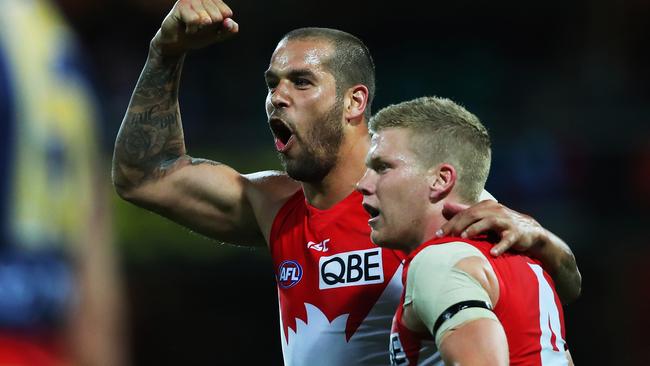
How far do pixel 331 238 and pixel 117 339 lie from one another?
2660 millimetres

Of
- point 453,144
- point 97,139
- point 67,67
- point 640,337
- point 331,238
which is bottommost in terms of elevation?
point 640,337

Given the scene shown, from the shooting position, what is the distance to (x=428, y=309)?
301 centimetres

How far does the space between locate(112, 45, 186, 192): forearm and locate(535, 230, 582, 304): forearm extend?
5.92 ft

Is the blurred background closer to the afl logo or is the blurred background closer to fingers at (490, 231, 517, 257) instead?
the afl logo

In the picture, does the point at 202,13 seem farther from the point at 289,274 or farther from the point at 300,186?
the point at 289,274

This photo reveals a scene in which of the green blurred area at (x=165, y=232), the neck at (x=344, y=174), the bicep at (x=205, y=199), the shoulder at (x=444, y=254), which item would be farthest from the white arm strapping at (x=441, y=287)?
the green blurred area at (x=165, y=232)

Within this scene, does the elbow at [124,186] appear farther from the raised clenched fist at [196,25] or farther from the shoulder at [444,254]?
the shoulder at [444,254]

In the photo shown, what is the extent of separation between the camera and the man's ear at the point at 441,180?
3.43 meters

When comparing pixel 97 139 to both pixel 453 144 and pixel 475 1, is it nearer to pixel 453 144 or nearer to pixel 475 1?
pixel 453 144

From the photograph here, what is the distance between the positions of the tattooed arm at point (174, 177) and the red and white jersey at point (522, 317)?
147 centimetres

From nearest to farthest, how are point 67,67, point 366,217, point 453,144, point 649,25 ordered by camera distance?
point 67,67, point 453,144, point 366,217, point 649,25

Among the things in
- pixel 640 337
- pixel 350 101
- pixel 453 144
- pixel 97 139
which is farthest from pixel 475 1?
pixel 97 139

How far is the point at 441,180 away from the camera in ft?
11.3

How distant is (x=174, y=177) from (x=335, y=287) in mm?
999
